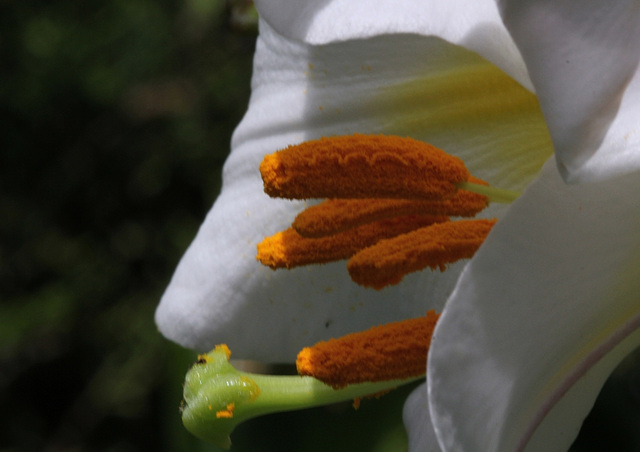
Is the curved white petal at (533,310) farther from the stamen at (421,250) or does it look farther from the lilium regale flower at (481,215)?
the stamen at (421,250)

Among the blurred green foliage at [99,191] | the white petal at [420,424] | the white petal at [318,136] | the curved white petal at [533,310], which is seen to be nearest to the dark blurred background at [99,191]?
the blurred green foliage at [99,191]

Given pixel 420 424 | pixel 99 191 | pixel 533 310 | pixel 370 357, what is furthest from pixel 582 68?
pixel 99 191

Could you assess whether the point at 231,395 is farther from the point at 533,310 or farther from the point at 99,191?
the point at 99,191

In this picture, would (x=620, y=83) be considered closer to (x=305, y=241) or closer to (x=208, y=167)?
(x=305, y=241)

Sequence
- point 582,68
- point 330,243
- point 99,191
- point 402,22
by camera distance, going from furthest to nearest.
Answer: point 99,191, point 330,243, point 402,22, point 582,68

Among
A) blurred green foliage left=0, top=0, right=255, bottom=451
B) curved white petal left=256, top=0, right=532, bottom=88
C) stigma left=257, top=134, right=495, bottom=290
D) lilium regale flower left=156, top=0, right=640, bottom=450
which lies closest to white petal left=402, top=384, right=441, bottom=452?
lilium regale flower left=156, top=0, right=640, bottom=450

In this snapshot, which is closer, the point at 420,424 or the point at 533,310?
the point at 533,310

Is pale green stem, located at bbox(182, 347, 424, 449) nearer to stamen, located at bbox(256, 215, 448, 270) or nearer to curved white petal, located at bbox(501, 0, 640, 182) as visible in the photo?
stamen, located at bbox(256, 215, 448, 270)
